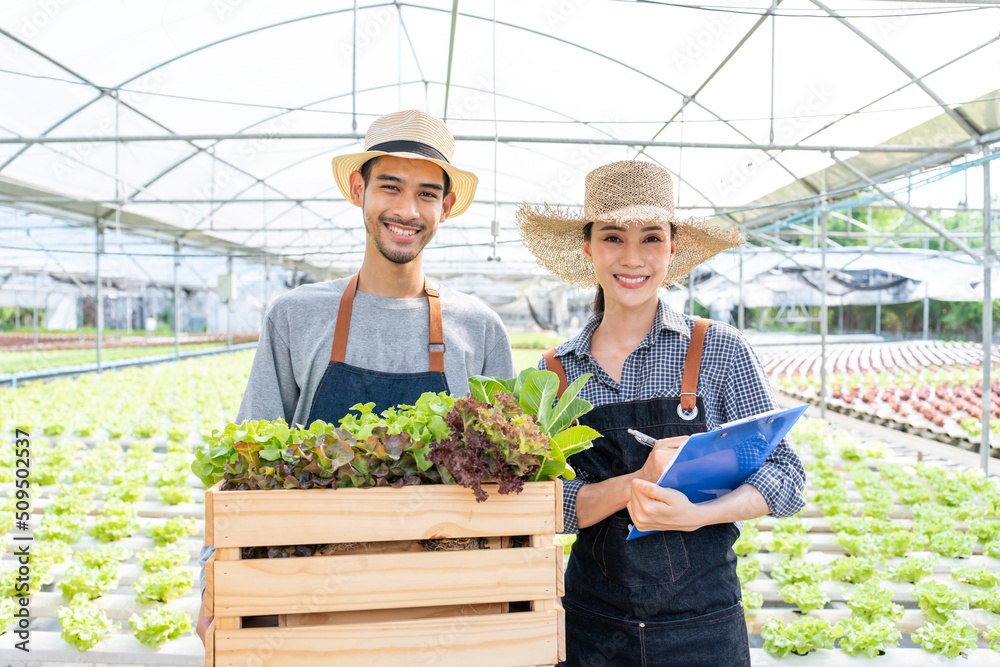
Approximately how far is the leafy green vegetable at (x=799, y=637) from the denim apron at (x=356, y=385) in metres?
1.83

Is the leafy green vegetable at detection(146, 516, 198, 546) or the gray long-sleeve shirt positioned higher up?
the gray long-sleeve shirt

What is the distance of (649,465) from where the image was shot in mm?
1341

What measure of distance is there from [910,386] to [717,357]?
456 inches

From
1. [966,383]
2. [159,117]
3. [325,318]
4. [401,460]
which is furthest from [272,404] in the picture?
[966,383]

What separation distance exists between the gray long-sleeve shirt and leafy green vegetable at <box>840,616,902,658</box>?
1927mm

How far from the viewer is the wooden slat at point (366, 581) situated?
1080 millimetres

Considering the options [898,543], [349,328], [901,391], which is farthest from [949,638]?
[901,391]

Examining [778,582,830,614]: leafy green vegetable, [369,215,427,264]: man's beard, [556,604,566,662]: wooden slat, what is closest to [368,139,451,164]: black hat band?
[369,215,427,264]: man's beard

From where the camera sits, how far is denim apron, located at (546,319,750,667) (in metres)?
1.47

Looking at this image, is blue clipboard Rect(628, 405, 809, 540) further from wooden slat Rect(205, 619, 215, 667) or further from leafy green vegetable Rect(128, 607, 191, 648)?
leafy green vegetable Rect(128, 607, 191, 648)

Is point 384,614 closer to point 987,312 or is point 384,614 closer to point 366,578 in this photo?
point 366,578

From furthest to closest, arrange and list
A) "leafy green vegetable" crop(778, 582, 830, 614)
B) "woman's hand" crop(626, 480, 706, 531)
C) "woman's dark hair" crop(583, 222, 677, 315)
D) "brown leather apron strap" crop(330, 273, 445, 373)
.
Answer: "leafy green vegetable" crop(778, 582, 830, 614), "woman's dark hair" crop(583, 222, 677, 315), "brown leather apron strap" crop(330, 273, 445, 373), "woman's hand" crop(626, 480, 706, 531)

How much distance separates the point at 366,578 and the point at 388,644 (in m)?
0.13

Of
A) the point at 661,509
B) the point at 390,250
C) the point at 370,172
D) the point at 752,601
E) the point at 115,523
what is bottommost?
the point at 752,601
